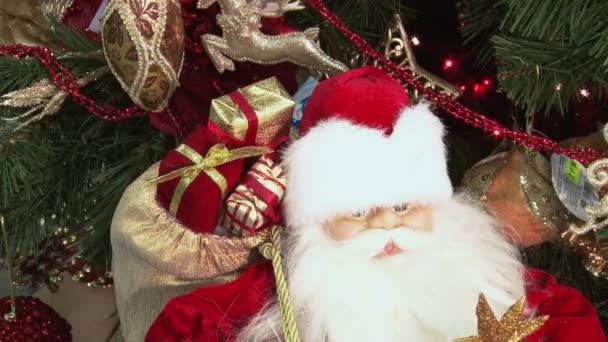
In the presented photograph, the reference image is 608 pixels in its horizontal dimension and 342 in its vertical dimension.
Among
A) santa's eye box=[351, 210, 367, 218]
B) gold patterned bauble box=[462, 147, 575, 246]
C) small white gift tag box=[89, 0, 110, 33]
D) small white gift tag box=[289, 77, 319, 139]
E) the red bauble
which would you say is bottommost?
the red bauble

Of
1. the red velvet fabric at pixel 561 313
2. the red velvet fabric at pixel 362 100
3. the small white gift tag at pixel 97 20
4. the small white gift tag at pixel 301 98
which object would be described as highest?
the small white gift tag at pixel 97 20

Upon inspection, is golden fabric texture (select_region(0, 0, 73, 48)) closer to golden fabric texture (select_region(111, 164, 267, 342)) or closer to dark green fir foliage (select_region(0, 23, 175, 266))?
dark green fir foliage (select_region(0, 23, 175, 266))

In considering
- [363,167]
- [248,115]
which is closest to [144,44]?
[248,115]

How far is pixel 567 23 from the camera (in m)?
0.52

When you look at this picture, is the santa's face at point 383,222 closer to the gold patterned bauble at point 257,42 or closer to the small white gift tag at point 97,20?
the gold patterned bauble at point 257,42

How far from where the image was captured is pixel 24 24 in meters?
0.71

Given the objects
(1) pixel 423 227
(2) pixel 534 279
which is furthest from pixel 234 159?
(2) pixel 534 279

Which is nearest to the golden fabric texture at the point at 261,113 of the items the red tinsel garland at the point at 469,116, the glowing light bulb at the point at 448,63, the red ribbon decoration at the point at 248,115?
the red ribbon decoration at the point at 248,115

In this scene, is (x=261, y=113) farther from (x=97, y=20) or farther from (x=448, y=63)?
(x=448, y=63)

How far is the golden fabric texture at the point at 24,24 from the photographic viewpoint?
700 millimetres

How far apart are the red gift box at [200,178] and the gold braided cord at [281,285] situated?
50mm

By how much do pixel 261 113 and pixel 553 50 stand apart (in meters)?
0.25

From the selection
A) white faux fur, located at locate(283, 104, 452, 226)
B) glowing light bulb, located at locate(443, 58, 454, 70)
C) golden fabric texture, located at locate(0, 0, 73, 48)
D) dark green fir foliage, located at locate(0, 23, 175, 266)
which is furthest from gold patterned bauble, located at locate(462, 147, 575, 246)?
golden fabric texture, located at locate(0, 0, 73, 48)

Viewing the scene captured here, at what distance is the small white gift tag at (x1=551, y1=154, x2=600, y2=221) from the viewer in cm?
55
